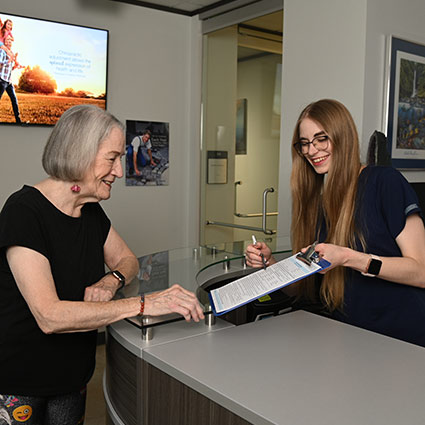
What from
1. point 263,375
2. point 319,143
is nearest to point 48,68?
point 319,143

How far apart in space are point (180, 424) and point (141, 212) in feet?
10.8

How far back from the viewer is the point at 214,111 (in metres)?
4.70

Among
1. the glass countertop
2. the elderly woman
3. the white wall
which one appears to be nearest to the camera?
the elderly woman

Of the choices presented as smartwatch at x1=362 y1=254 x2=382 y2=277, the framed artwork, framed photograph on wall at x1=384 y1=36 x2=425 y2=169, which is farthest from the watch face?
the framed artwork

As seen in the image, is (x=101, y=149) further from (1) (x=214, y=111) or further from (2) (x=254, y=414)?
(1) (x=214, y=111)

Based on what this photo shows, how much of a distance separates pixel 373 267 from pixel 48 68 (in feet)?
10.3

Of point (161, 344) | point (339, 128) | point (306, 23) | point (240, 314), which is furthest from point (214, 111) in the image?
point (161, 344)

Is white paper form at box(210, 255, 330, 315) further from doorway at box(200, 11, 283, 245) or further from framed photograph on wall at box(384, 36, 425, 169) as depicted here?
doorway at box(200, 11, 283, 245)

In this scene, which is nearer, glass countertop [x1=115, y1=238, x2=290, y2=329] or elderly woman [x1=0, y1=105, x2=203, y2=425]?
elderly woman [x1=0, y1=105, x2=203, y2=425]

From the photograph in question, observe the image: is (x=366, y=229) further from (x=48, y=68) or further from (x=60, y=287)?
(x=48, y=68)

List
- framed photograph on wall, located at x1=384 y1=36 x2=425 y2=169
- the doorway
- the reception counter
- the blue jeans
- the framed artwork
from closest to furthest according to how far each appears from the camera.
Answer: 1. the reception counter
2. framed photograph on wall, located at x1=384 y1=36 x2=425 y2=169
3. the blue jeans
4. the doorway
5. the framed artwork

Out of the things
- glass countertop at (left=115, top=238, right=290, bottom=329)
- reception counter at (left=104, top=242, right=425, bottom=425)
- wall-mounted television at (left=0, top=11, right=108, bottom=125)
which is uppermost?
wall-mounted television at (left=0, top=11, right=108, bottom=125)

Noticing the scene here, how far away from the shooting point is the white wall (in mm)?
3945

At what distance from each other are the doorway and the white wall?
5.3 inches
